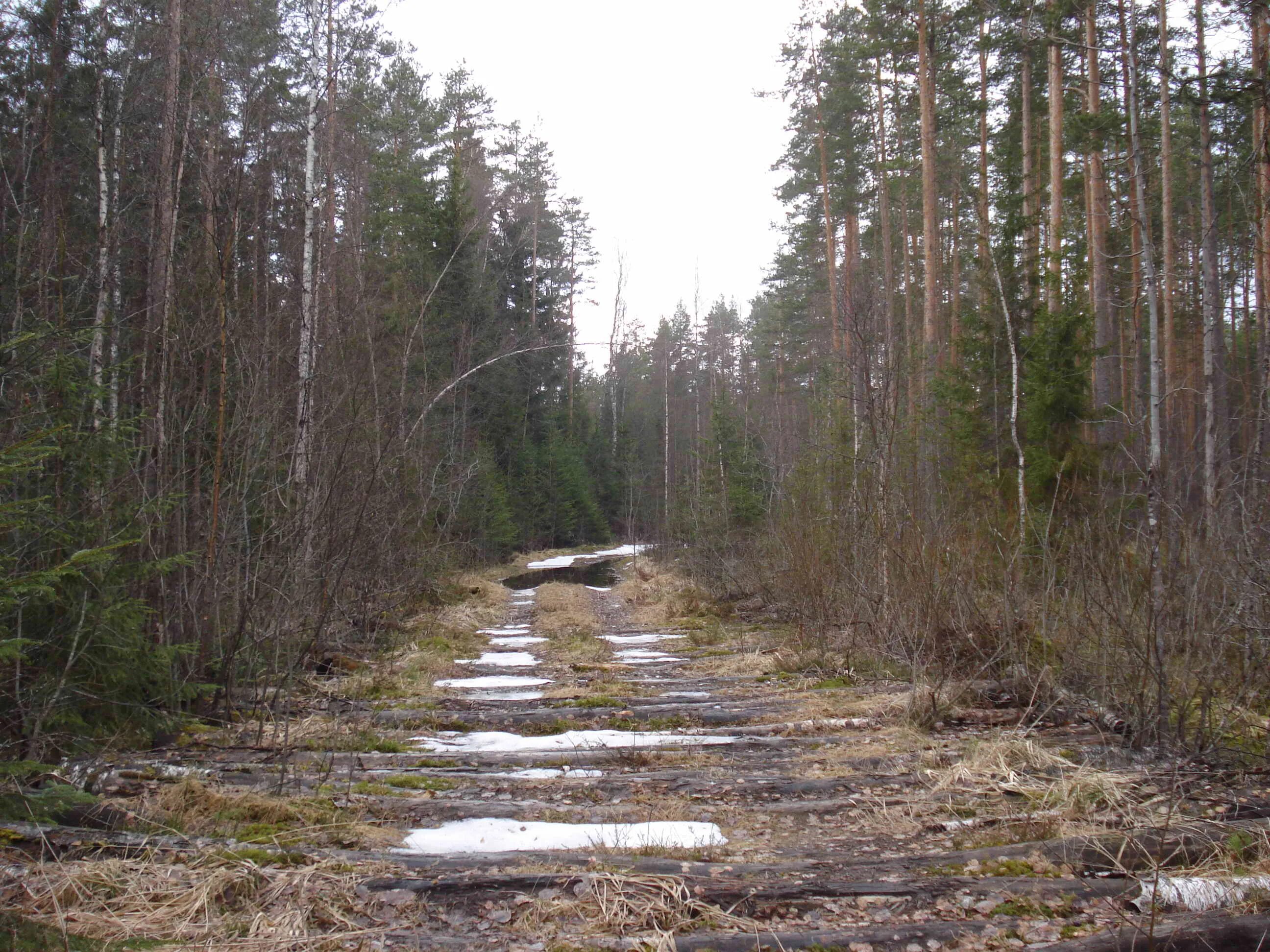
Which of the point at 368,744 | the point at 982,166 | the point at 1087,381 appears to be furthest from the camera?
the point at 982,166

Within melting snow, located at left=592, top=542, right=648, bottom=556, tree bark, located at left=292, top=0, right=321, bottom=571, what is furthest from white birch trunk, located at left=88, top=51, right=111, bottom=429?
melting snow, located at left=592, top=542, right=648, bottom=556

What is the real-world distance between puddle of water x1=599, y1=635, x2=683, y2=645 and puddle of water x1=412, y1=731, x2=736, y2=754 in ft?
19.2

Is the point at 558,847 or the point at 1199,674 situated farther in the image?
the point at 1199,674

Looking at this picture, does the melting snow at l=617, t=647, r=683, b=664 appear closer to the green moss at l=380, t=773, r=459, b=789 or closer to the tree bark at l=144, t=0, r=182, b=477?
the green moss at l=380, t=773, r=459, b=789

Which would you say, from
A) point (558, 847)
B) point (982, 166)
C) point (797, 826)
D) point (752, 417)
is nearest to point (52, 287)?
point (558, 847)

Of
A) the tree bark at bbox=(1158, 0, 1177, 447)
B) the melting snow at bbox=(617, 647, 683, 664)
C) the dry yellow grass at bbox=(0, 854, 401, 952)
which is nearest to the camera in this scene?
the dry yellow grass at bbox=(0, 854, 401, 952)

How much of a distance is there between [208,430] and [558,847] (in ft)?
14.4

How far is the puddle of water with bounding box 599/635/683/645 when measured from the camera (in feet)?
41.1

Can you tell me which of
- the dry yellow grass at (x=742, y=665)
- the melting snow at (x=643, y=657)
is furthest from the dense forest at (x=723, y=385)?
the melting snow at (x=643, y=657)

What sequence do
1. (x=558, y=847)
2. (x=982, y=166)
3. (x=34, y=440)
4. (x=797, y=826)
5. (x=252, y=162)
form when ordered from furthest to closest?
(x=982, y=166) < (x=252, y=162) < (x=797, y=826) < (x=558, y=847) < (x=34, y=440)

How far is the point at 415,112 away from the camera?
28344 mm

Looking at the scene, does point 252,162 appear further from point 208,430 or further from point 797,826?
point 797,826

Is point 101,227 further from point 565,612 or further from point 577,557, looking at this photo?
point 577,557

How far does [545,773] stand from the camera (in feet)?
17.5
